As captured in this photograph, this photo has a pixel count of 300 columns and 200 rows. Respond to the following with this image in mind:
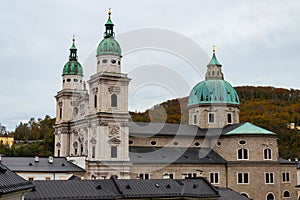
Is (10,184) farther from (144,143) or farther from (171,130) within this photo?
(171,130)

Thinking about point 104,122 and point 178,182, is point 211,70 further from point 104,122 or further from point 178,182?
point 178,182

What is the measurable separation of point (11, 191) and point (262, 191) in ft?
150

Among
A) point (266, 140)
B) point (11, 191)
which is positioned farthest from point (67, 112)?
point (11, 191)

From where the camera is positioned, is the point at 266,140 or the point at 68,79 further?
the point at 68,79

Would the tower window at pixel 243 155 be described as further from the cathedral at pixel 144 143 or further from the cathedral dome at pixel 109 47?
the cathedral dome at pixel 109 47

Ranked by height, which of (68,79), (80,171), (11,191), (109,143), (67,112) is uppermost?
(68,79)

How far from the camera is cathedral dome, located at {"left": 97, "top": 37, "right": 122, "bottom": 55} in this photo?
53438 millimetres


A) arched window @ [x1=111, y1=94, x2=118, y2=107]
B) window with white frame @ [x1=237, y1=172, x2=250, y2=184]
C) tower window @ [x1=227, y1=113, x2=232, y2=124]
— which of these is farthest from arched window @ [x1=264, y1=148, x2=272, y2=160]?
arched window @ [x1=111, y1=94, x2=118, y2=107]

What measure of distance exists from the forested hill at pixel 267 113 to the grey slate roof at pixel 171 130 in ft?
10.3

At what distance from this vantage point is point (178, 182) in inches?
1393

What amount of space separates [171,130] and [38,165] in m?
18.0

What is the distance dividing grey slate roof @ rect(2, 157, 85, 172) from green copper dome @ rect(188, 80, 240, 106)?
75.9 ft

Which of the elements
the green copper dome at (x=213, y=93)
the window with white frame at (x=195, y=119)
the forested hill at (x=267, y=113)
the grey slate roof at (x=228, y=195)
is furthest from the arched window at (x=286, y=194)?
the grey slate roof at (x=228, y=195)

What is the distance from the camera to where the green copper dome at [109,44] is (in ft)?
175
